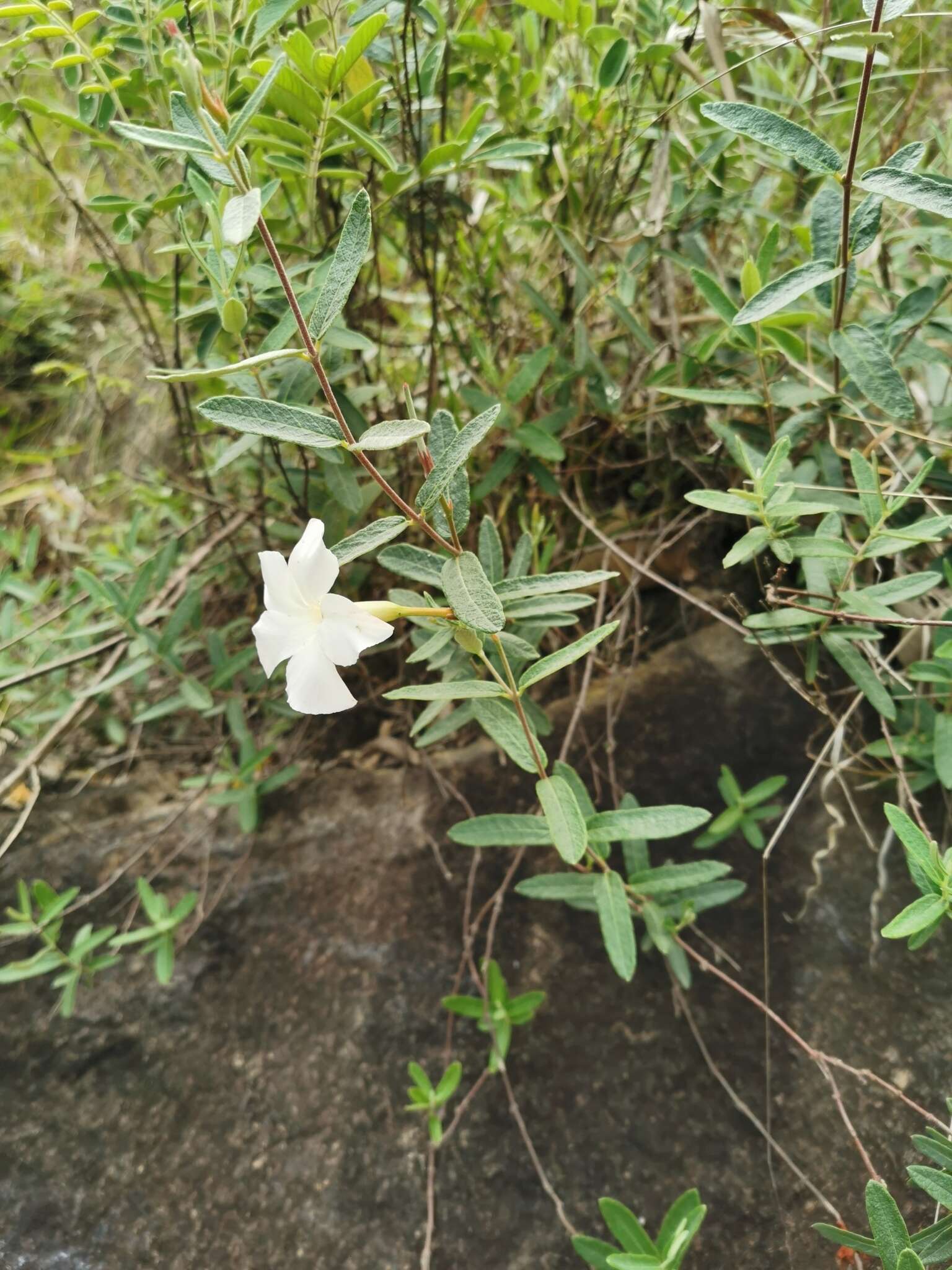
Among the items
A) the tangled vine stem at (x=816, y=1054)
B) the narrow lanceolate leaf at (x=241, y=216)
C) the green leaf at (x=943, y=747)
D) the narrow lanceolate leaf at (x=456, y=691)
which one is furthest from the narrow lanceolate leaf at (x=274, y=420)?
the green leaf at (x=943, y=747)

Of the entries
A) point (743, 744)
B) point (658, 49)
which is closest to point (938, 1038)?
point (743, 744)

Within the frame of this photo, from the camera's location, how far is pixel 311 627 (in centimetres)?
75

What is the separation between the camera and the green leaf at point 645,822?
0.92 metres

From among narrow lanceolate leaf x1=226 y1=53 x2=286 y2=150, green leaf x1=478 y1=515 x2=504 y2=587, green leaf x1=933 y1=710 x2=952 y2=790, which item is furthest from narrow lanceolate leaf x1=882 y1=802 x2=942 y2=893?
narrow lanceolate leaf x1=226 y1=53 x2=286 y2=150

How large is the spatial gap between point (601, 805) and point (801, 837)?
1.08 ft

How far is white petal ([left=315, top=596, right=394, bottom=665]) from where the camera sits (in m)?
0.68

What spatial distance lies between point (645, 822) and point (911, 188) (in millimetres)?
739

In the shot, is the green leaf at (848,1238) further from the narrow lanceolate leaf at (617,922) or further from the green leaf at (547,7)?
the green leaf at (547,7)

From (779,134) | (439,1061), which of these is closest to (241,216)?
(779,134)

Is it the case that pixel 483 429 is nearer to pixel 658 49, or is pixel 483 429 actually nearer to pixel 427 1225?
pixel 658 49

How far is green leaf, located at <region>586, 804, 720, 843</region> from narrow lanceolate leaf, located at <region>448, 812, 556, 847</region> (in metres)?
0.06

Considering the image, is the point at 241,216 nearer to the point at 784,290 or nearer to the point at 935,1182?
the point at 784,290

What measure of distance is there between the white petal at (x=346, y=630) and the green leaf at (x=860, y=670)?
642 millimetres

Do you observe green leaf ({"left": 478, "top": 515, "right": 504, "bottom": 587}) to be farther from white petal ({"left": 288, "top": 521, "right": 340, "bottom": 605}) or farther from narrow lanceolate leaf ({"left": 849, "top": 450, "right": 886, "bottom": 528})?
narrow lanceolate leaf ({"left": 849, "top": 450, "right": 886, "bottom": 528})
